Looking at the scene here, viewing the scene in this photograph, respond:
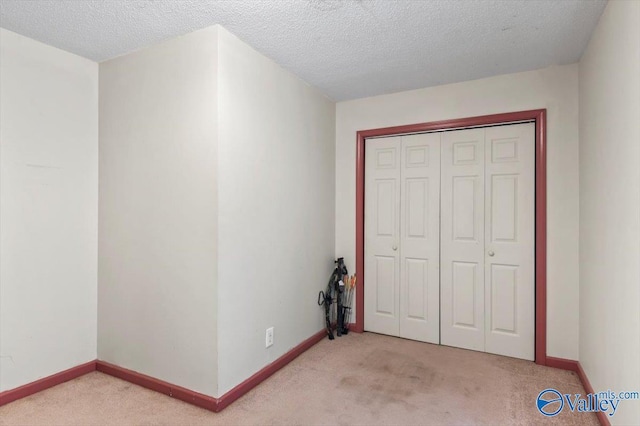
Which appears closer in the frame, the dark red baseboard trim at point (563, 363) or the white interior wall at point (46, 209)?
the white interior wall at point (46, 209)

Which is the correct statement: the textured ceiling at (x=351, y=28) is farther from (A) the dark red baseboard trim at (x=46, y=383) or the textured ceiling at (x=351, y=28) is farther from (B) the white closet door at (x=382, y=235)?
(A) the dark red baseboard trim at (x=46, y=383)

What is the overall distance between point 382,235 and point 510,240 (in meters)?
1.11

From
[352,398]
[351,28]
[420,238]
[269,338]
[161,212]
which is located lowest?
[352,398]

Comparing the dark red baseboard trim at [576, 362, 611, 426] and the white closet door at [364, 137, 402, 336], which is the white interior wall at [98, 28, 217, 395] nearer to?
the white closet door at [364, 137, 402, 336]

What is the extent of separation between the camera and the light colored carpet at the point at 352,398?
78.1 inches

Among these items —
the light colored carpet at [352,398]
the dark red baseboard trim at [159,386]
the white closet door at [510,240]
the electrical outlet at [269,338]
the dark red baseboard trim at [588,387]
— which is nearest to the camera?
the dark red baseboard trim at [588,387]

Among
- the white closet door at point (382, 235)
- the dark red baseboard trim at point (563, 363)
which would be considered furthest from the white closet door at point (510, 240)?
the white closet door at point (382, 235)

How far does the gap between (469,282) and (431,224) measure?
0.60 meters

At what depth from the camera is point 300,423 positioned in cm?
195

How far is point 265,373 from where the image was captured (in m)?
2.46

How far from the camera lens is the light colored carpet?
6.51 feet

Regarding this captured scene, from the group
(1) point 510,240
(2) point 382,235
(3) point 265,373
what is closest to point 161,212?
(3) point 265,373

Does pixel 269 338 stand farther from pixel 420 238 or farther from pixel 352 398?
pixel 420 238

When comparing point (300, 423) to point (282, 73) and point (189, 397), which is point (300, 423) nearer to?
point (189, 397)
